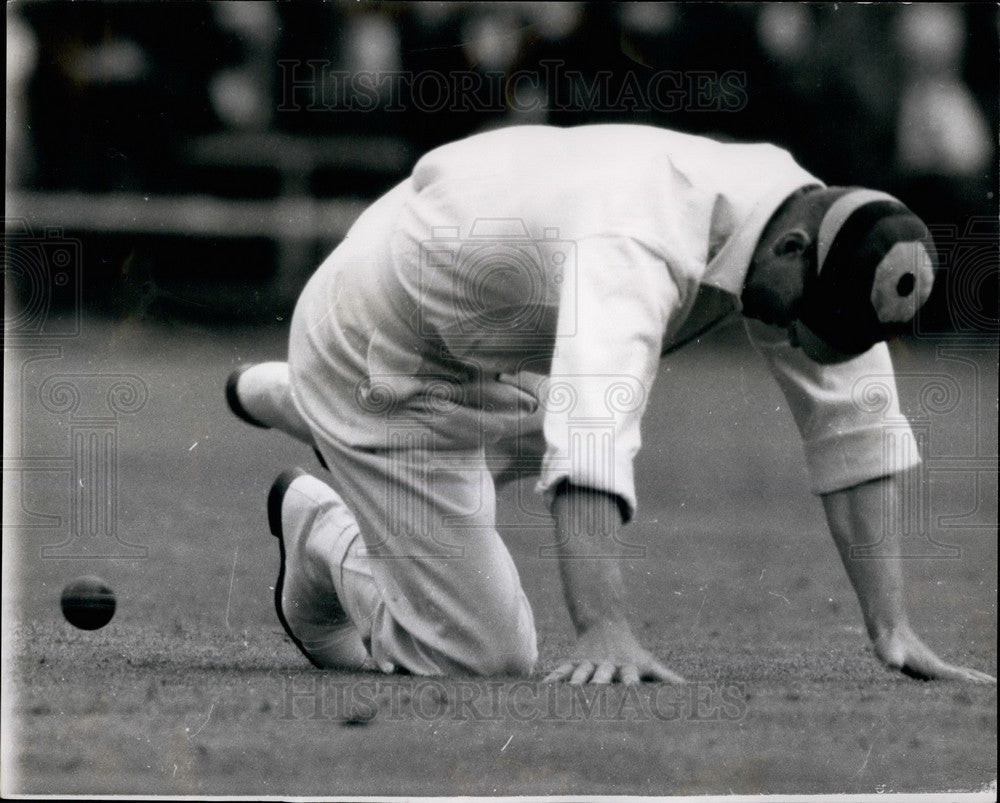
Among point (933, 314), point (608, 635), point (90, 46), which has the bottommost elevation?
point (608, 635)

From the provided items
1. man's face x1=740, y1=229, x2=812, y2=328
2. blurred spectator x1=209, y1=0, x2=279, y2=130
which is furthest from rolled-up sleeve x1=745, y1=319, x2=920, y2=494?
blurred spectator x1=209, y1=0, x2=279, y2=130

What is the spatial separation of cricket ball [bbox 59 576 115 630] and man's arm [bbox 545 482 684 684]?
0.93 meters

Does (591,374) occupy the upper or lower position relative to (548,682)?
upper

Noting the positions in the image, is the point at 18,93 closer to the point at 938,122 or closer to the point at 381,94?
the point at 381,94

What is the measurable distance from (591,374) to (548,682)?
1.81 feet

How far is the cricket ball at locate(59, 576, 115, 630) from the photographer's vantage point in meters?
3.33

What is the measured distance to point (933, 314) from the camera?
130 inches

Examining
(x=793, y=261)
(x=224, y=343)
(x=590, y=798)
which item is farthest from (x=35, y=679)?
(x=793, y=261)

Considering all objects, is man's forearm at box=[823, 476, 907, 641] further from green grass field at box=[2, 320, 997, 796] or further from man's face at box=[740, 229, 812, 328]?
man's face at box=[740, 229, 812, 328]

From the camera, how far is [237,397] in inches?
137

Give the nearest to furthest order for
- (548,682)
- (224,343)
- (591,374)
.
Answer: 1. (591,374)
2. (548,682)
3. (224,343)

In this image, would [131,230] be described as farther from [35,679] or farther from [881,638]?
[881,638]

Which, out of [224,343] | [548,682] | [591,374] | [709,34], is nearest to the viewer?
[591,374]

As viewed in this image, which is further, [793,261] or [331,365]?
[331,365]
